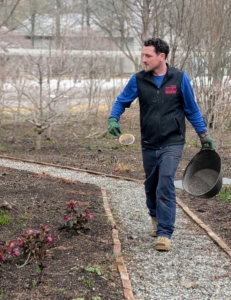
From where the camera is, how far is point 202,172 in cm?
585

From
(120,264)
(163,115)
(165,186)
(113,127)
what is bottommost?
(120,264)

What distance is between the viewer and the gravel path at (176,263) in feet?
13.7

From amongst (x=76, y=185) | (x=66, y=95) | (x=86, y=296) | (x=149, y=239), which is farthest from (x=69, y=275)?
(x=66, y=95)

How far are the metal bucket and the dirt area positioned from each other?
59cm

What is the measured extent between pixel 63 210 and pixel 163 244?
169 centimetres

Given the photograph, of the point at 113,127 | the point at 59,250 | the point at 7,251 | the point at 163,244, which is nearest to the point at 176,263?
the point at 163,244

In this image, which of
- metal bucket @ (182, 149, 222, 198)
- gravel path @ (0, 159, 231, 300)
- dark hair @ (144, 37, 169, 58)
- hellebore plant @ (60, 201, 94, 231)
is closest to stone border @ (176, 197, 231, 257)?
gravel path @ (0, 159, 231, 300)

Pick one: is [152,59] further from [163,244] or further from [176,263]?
[176,263]

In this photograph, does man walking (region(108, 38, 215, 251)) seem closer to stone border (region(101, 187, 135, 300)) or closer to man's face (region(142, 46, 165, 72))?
man's face (region(142, 46, 165, 72))

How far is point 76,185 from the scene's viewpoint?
848 centimetres

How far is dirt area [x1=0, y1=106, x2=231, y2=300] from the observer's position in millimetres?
3977

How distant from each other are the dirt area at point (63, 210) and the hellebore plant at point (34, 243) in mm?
84

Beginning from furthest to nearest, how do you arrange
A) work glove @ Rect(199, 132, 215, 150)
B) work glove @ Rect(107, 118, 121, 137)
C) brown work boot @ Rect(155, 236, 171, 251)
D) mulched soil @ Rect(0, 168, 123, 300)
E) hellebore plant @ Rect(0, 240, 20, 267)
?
1. work glove @ Rect(199, 132, 215, 150)
2. work glove @ Rect(107, 118, 121, 137)
3. brown work boot @ Rect(155, 236, 171, 251)
4. hellebore plant @ Rect(0, 240, 20, 267)
5. mulched soil @ Rect(0, 168, 123, 300)

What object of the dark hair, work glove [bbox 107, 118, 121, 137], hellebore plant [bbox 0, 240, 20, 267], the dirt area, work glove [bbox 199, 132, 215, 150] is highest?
the dark hair
